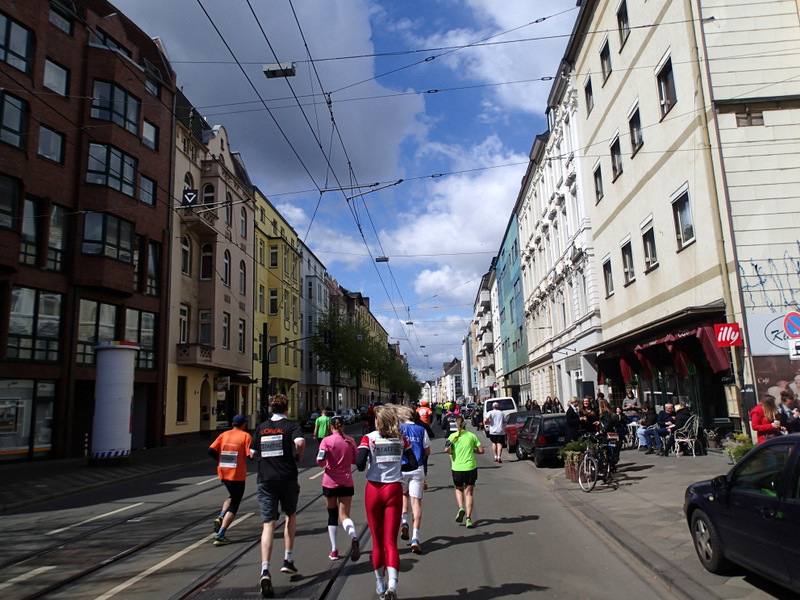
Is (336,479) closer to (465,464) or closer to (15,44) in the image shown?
(465,464)

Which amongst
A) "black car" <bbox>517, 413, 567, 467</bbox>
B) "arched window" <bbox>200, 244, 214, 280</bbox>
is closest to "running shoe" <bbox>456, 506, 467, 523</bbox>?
"black car" <bbox>517, 413, 567, 467</bbox>

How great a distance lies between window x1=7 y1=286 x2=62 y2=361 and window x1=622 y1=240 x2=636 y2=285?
19982 millimetres

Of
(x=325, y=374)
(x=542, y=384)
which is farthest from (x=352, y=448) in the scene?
(x=325, y=374)

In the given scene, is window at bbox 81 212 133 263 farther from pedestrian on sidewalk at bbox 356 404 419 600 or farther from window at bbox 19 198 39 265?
pedestrian on sidewalk at bbox 356 404 419 600

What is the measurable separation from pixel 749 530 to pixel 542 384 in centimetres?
3632

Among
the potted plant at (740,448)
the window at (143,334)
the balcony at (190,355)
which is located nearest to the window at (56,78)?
the window at (143,334)

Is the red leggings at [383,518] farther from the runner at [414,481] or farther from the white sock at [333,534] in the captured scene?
the white sock at [333,534]

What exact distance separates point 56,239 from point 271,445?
19.5 m

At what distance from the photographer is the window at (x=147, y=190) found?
26.3 m

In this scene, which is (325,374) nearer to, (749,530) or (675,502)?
(675,502)

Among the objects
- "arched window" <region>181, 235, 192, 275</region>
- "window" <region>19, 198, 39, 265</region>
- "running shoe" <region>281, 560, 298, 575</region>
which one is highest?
"arched window" <region>181, 235, 192, 275</region>

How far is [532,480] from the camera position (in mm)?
13930

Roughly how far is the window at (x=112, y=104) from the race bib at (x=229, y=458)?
1976 centimetres

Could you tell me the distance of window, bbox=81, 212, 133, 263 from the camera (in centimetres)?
2295
